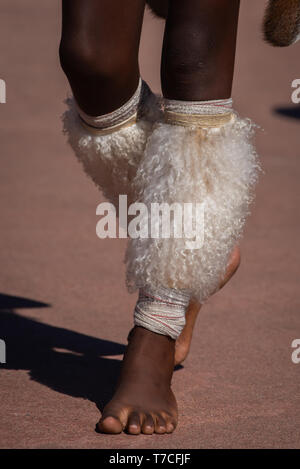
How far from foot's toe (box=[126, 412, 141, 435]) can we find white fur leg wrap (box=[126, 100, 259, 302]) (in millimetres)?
332

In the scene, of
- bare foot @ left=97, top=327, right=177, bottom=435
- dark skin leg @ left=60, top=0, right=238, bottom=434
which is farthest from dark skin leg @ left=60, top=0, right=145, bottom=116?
bare foot @ left=97, top=327, right=177, bottom=435

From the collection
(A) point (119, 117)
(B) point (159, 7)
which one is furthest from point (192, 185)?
(B) point (159, 7)

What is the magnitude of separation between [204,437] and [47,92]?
7.12 metres

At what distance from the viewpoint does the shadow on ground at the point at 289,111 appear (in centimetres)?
821

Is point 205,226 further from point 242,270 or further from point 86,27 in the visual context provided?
point 242,270

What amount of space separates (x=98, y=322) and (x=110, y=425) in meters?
1.06

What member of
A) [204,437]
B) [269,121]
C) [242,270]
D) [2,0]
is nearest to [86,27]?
[204,437]

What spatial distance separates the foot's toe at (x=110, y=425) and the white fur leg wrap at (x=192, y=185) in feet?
1.16

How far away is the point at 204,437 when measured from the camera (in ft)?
7.09

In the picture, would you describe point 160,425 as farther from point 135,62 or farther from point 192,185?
point 135,62

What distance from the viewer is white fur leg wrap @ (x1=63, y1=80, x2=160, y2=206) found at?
92.9 inches

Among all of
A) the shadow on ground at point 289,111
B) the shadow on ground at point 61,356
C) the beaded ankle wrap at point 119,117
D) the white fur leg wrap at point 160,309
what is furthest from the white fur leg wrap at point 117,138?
the shadow on ground at point 289,111

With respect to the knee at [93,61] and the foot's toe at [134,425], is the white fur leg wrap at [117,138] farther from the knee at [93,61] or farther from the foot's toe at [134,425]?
the foot's toe at [134,425]

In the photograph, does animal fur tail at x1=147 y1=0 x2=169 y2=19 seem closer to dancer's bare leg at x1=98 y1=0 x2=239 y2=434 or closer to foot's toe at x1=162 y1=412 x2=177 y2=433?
dancer's bare leg at x1=98 y1=0 x2=239 y2=434
